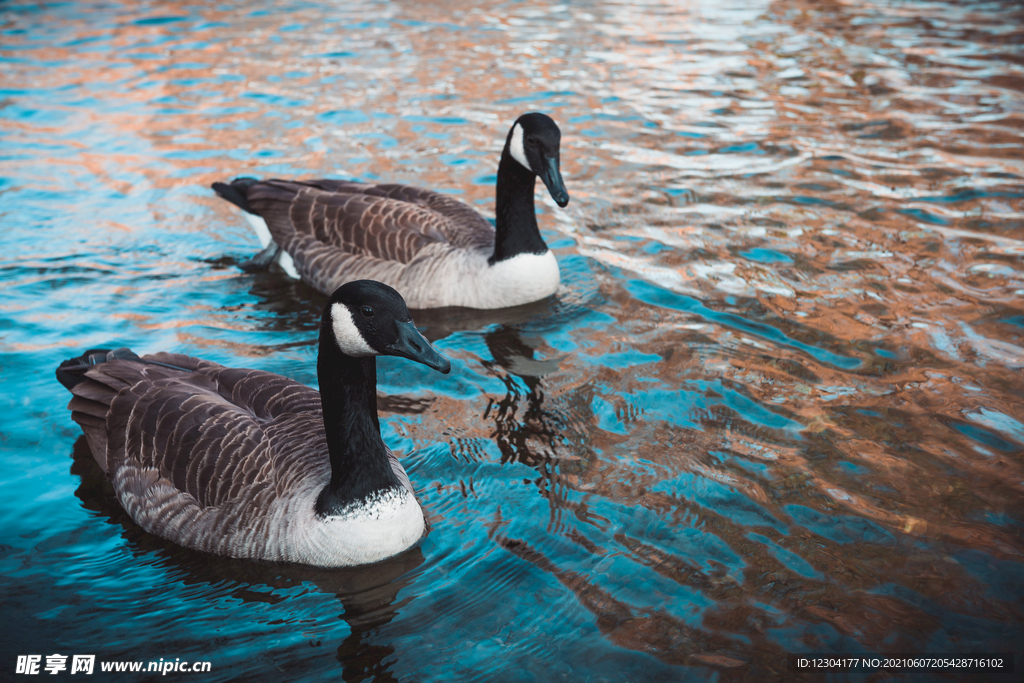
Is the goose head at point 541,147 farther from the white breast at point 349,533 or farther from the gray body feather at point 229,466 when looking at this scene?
the white breast at point 349,533

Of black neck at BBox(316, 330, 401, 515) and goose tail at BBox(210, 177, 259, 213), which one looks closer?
black neck at BBox(316, 330, 401, 515)

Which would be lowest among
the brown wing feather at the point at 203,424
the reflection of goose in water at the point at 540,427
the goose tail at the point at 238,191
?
the reflection of goose in water at the point at 540,427

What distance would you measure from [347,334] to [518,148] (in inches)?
162

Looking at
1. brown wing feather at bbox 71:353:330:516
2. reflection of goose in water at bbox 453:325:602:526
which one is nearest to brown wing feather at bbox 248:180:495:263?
reflection of goose in water at bbox 453:325:602:526

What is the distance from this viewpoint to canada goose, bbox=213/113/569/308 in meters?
8.65

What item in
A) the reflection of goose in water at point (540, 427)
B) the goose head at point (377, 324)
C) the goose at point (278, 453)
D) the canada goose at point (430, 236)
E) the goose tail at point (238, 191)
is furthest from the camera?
the goose tail at point (238, 191)

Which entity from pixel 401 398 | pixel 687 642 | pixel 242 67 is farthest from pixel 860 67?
pixel 687 642

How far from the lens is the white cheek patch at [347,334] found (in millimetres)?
4957

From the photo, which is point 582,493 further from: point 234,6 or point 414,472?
point 234,6

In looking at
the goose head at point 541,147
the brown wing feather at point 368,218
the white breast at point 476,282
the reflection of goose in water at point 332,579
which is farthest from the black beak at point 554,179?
the reflection of goose in water at point 332,579

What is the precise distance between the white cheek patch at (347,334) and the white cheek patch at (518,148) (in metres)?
4.02

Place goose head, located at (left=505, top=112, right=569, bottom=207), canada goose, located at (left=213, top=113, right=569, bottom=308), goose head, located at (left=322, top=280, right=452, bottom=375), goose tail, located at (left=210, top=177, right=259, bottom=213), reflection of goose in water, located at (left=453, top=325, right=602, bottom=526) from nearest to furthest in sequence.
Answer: goose head, located at (left=322, top=280, right=452, bottom=375) → reflection of goose in water, located at (left=453, top=325, right=602, bottom=526) → goose head, located at (left=505, top=112, right=569, bottom=207) → canada goose, located at (left=213, top=113, right=569, bottom=308) → goose tail, located at (left=210, top=177, right=259, bottom=213)

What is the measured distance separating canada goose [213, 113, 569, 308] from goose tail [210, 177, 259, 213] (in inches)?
13.8

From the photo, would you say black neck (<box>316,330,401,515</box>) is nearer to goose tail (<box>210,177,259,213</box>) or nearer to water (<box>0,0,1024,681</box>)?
water (<box>0,0,1024,681</box>)
